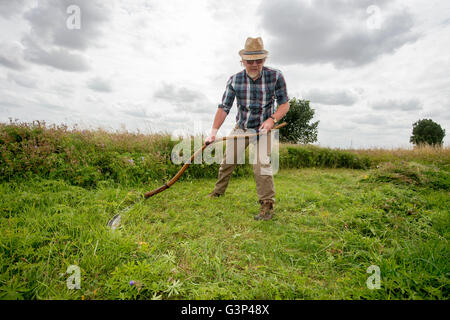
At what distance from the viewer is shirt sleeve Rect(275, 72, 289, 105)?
322 centimetres

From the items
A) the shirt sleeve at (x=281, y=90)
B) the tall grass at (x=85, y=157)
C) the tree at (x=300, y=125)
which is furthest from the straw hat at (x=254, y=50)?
the tree at (x=300, y=125)

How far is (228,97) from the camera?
352cm

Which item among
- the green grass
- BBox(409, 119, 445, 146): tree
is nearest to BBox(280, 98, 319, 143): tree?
BBox(409, 119, 445, 146): tree

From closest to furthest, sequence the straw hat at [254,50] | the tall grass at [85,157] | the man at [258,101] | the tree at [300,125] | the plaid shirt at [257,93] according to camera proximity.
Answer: the straw hat at [254,50]
the man at [258,101]
the plaid shirt at [257,93]
the tall grass at [85,157]
the tree at [300,125]

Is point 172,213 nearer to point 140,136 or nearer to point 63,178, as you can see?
point 63,178

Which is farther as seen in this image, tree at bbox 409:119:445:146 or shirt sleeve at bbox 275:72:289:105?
tree at bbox 409:119:445:146

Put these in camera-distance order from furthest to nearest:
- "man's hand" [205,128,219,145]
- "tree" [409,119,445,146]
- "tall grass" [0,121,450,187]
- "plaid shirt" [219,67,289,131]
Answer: "tree" [409,119,445,146], "tall grass" [0,121,450,187], "man's hand" [205,128,219,145], "plaid shirt" [219,67,289,131]

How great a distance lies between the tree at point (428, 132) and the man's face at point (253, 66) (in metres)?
34.8

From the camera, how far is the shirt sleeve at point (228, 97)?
3.48 meters

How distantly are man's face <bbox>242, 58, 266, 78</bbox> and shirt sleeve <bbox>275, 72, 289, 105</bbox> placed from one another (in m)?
0.33

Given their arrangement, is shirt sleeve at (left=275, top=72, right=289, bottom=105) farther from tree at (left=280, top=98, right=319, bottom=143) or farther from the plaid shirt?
tree at (left=280, top=98, right=319, bottom=143)

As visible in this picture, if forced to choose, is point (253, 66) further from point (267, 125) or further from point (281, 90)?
point (267, 125)

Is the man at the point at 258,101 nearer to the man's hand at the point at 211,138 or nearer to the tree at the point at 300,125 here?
the man's hand at the point at 211,138
